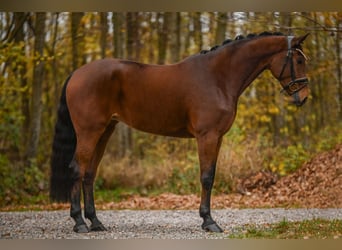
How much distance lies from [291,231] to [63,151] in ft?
8.17

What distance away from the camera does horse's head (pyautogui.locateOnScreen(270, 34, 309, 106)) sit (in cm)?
536

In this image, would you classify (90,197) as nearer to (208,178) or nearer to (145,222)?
(145,222)

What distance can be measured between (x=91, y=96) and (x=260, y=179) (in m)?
4.04

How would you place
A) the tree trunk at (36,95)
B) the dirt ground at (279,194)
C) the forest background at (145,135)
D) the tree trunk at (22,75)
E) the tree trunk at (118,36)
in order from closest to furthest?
the dirt ground at (279,194) → the forest background at (145,135) → the tree trunk at (22,75) → the tree trunk at (36,95) → the tree trunk at (118,36)

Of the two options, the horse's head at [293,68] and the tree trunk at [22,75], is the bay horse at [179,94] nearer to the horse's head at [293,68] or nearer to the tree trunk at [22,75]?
the horse's head at [293,68]

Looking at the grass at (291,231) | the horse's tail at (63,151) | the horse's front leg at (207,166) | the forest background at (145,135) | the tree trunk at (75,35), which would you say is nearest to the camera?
the grass at (291,231)

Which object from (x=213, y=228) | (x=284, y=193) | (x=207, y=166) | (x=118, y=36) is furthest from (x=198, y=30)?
(x=213, y=228)

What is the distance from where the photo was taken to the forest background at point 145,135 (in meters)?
8.89

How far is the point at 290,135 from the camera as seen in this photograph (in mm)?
10922

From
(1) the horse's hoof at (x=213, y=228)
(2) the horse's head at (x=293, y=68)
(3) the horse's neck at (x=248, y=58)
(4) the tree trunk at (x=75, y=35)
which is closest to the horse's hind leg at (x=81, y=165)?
(1) the horse's hoof at (x=213, y=228)

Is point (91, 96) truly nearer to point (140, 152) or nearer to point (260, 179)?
point (260, 179)

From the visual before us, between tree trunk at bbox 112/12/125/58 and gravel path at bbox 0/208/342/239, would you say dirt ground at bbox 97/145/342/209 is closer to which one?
gravel path at bbox 0/208/342/239

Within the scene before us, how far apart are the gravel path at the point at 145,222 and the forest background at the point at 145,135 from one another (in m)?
1.64

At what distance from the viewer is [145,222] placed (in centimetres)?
614
